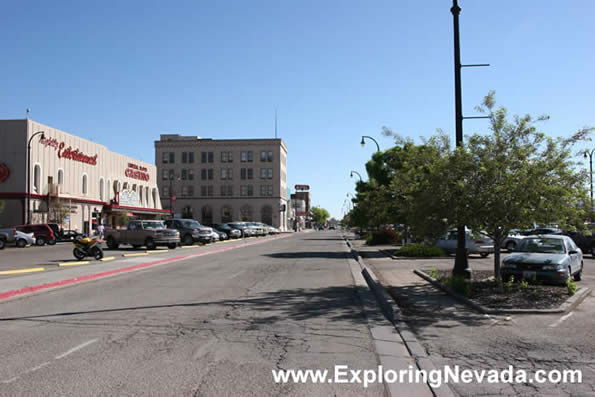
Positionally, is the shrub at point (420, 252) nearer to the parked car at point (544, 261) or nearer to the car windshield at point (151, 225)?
the parked car at point (544, 261)

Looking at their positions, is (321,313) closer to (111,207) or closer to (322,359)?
(322,359)

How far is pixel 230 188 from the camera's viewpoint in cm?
11100

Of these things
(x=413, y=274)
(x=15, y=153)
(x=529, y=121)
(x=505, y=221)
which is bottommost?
(x=413, y=274)

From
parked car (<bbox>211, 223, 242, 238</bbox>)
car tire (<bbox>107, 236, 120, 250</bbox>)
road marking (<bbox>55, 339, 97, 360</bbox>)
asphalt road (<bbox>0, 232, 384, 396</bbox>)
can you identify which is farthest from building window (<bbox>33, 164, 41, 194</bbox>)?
road marking (<bbox>55, 339, 97, 360</bbox>)

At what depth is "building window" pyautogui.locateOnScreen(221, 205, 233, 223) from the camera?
11044cm

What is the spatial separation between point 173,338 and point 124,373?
1776 millimetres

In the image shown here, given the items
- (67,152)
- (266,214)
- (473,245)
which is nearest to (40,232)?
(67,152)

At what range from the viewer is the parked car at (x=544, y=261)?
12.3 metres

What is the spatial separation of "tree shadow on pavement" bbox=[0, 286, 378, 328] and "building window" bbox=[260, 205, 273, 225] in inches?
3914

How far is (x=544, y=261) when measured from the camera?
40.7 ft

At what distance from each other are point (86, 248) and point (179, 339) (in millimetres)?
16375

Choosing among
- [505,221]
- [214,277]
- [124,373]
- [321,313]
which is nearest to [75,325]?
[124,373]

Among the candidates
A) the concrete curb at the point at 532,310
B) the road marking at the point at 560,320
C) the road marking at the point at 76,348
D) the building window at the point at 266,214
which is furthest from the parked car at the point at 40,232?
the building window at the point at 266,214

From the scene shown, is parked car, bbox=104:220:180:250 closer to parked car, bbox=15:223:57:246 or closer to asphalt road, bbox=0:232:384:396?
parked car, bbox=15:223:57:246
